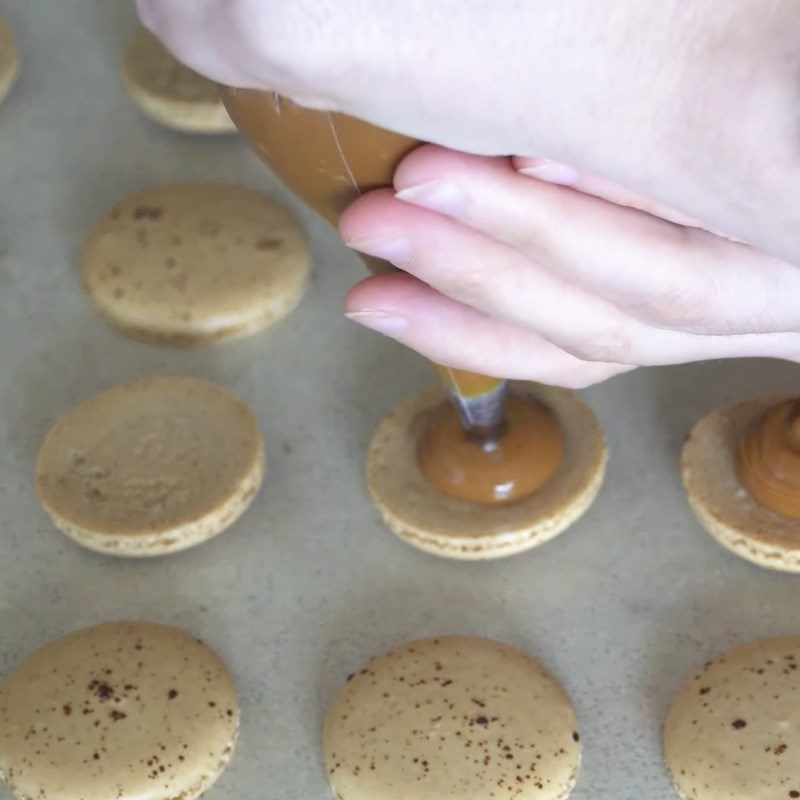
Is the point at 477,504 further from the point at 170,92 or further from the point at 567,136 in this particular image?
the point at 170,92

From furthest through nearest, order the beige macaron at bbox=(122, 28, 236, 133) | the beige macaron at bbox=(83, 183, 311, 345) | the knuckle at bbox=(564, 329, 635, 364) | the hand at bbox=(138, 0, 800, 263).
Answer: the beige macaron at bbox=(122, 28, 236, 133), the beige macaron at bbox=(83, 183, 311, 345), the knuckle at bbox=(564, 329, 635, 364), the hand at bbox=(138, 0, 800, 263)

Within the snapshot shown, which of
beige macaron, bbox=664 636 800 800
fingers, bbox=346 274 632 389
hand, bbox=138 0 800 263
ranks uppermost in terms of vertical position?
hand, bbox=138 0 800 263

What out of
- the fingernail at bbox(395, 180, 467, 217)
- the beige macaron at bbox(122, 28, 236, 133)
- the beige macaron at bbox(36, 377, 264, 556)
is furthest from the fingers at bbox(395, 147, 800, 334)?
the beige macaron at bbox(122, 28, 236, 133)

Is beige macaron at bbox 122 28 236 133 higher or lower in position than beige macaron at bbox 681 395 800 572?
higher

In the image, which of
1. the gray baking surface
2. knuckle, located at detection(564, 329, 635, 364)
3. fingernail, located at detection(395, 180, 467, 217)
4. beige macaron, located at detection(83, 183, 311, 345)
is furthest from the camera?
beige macaron, located at detection(83, 183, 311, 345)

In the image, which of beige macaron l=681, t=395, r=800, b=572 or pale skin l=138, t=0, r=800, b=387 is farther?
beige macaron l=681, t=395, r=800, b=572

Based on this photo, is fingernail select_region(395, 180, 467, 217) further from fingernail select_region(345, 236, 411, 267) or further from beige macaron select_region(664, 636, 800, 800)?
beige macaron select_region(664, 636, 800, 800)

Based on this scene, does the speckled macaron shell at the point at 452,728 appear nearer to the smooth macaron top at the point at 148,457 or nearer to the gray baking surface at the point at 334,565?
the gray baking surface at the point at 334,565

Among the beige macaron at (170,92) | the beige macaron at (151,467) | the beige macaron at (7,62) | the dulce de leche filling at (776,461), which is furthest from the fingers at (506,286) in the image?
the beige macaron at (7,62)
